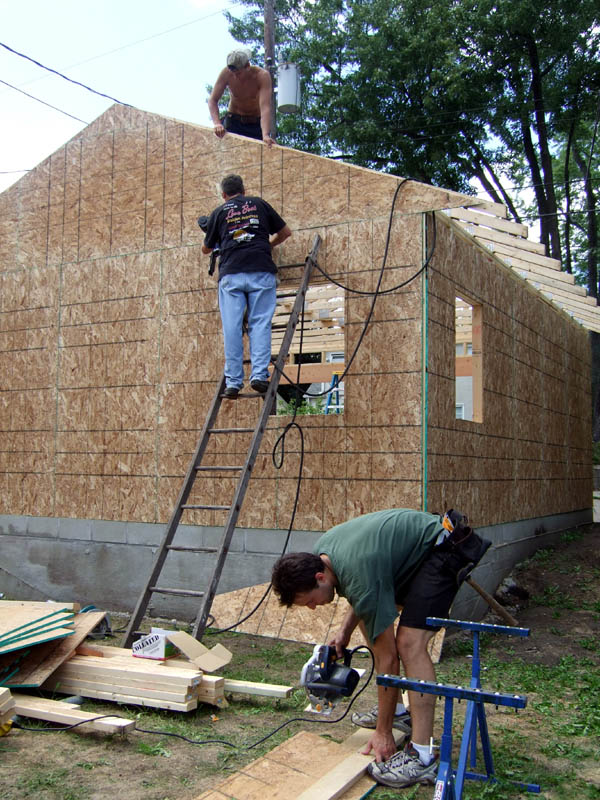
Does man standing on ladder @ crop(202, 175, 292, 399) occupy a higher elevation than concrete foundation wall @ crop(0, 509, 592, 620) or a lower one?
higher

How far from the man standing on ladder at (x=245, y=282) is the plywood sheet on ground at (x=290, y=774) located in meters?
2.63

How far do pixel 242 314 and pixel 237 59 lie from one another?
2715mm

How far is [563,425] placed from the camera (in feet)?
34.0

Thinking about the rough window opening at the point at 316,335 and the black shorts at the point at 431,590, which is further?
the rough window opening at the point at 316,335

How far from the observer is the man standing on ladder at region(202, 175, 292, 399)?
18.6 feet

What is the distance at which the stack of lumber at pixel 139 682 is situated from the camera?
13.9 feet

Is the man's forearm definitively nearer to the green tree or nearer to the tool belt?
the tool belt

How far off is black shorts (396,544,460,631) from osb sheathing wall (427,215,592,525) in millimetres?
2361

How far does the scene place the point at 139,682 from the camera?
A: 434 centimetres

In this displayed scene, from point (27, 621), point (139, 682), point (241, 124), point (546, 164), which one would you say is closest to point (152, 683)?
point (139, 682)

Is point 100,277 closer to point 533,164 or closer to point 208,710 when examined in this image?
point 208,710

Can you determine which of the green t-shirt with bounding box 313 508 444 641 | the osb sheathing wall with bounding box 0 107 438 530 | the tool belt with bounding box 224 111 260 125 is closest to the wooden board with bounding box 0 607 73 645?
the osb sheathing wall with bounding box 0 107 438 530

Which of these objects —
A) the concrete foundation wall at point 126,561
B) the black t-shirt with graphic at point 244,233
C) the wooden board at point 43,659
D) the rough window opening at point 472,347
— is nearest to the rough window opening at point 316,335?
the rough window opening at point 472,347

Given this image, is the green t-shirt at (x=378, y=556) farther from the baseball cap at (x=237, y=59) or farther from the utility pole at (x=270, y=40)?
the utility pole at (x=270, y=40)
